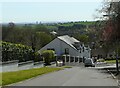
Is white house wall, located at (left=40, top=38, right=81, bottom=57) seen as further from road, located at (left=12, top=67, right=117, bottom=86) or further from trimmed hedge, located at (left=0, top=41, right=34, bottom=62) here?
Result: road, located at (left=12, top=67, right=117, bottom=86)

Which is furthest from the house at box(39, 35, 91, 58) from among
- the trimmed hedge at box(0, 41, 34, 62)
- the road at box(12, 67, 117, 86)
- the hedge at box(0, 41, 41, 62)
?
the road at box(12, 67, 117, 86)

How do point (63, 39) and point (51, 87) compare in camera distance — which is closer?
point (51, 87)

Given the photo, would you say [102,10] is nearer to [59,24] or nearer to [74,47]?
[74,47]

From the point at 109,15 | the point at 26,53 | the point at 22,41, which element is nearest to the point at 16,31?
the point at 22,41

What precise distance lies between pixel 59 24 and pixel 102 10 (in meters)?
149

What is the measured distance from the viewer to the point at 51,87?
18.9 metres

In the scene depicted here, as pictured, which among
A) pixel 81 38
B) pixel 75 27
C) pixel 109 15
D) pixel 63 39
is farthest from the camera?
pixel 75 27

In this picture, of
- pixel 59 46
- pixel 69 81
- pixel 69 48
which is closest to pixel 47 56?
pixel 69 81

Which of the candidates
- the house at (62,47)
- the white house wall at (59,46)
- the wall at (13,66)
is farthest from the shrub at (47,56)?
the white house wall at (59,46)

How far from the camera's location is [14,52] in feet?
119

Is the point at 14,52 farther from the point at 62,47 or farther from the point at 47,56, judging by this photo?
the point at 62,47

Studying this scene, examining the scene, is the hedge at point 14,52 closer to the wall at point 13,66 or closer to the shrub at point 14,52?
the shrub at point 14,52

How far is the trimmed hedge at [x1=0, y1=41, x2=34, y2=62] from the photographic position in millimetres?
32641

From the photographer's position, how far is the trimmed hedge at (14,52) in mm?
32641
